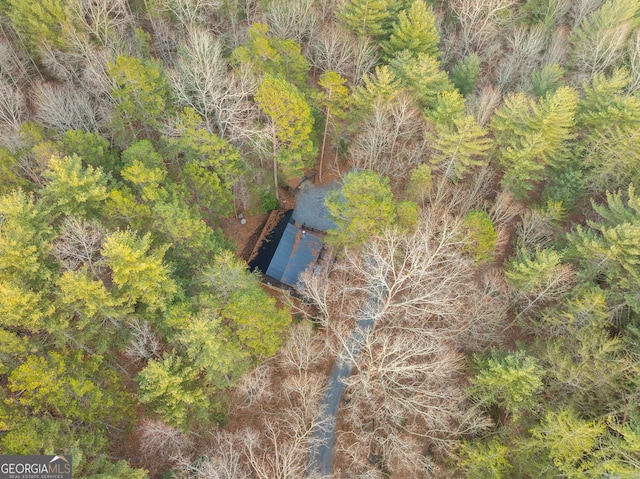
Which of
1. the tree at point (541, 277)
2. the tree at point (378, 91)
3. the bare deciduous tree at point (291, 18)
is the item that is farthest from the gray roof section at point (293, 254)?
the bare deciduous tree at point (291, 18)

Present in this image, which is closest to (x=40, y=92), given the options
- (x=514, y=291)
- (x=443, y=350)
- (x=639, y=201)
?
(x=443, y=350)

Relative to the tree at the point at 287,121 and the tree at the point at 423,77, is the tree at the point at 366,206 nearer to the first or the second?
the tree at the point at 287,121

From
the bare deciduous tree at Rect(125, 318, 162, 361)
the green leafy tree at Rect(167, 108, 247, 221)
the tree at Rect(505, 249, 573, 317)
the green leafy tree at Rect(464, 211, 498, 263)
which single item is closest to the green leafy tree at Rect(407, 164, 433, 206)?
the green leafy tree at Rect(464, 211, 498, 263)

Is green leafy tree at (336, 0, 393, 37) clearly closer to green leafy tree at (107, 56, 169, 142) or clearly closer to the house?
green leafy tree at (107, 56, 169, 142)

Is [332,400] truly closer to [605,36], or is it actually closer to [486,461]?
[486,461]

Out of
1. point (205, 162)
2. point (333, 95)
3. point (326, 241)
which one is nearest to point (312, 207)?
point (326, 241)

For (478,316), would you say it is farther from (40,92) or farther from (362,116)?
(40,92)
